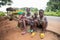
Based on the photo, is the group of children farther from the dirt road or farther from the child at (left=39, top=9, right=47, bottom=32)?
the dirt road

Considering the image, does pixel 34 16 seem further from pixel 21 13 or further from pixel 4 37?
pixel 4 37

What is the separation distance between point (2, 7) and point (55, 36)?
1.30 meters

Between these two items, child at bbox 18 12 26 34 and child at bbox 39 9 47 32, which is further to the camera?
child at bbox 18 12 26 34

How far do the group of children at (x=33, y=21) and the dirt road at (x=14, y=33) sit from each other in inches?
4.0

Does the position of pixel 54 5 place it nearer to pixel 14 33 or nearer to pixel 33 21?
pixel 33 21

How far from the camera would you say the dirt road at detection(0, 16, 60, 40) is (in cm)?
398

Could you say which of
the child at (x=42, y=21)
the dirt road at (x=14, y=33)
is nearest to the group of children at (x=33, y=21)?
the child at (x=42, y=21)

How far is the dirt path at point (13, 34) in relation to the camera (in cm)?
398

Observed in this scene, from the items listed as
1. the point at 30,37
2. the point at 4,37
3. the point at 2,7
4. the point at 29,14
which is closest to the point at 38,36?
the point at 30,37

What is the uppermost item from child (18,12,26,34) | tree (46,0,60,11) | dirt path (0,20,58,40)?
tree (46,0,60,11)

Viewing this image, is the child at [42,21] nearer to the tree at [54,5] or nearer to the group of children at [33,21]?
the group of children at [33,21]

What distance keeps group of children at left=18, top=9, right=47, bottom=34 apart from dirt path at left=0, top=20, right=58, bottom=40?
0.10m

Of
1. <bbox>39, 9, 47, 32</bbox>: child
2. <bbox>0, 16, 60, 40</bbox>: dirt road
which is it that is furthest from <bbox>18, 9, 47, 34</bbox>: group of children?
<bbox>0, 16, 60, 40</bbox>: dirt road

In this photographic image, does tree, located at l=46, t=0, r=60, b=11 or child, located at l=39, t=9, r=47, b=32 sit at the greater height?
tree, located at l=46, t=0, r=60, b=11
